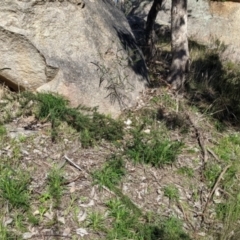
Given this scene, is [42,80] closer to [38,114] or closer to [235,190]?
[38,114]

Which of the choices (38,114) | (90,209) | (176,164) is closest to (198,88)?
(176,164)

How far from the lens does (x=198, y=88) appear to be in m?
6.69

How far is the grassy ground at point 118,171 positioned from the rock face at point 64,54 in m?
0.24

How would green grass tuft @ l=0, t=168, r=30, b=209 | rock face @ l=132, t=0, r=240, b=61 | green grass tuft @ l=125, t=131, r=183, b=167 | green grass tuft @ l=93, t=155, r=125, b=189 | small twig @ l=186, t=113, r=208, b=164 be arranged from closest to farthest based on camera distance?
green grass tuft @ l=0, t=168, r=30, b=209 → green grass tuft @ l=93, t=155, r=125, b=189 → green grass tuft @ l=125, t=131, r=183, b=167 → small twig @ l=186, t=113, r=208, b=164 → rock face @ l=132, t=0, r=240, b=61

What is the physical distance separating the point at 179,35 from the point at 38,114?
2620mm

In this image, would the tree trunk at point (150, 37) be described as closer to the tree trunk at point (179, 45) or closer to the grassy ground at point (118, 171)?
the tree trunk at point (179, 45)

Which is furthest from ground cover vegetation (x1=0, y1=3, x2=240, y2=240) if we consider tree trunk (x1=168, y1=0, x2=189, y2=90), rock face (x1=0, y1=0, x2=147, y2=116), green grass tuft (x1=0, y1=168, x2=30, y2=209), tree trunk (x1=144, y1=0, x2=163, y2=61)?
tree trunk (x1=144, y1=0, x2=163, y2=61)

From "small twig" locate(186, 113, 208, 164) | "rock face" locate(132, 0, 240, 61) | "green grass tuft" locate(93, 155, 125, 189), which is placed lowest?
"green grass tuft" locate(93, 155, 125, 189)

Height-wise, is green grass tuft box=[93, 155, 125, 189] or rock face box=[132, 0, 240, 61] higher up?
rock face box=[132, 0, 240, 61]

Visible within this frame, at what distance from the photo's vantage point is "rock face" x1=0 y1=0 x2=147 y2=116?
539cm

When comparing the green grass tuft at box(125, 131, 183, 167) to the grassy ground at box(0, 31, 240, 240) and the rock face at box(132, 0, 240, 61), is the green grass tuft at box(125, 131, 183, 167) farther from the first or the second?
the rock face at box(132, 0, 240, 61)

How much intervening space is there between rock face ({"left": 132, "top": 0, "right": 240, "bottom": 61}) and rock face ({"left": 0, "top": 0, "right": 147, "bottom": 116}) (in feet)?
15.3

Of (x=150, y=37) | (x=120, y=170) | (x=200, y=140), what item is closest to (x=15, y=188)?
(x=120, y=170)

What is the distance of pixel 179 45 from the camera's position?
649cm
